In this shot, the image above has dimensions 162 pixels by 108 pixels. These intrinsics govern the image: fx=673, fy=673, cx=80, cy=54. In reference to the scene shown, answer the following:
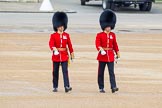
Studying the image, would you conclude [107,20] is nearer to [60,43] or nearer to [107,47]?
[107,47]

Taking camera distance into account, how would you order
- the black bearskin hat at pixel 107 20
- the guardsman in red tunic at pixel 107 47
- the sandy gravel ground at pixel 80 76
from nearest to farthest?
the sandy gravel ground at pixel 80 76 → the guardsman in red tunic at pixel 107 47 → the black bearskin hat at pixel 107 20

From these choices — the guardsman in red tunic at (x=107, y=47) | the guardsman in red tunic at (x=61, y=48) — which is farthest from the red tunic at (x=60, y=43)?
the guardsman in red tunic at (x=107, y=47)

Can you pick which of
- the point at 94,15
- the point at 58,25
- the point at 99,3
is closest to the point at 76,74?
A: the point at 58,25

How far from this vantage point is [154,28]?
82.6ft

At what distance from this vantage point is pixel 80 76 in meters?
13.2

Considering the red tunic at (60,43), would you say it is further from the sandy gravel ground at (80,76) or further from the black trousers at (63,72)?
the sandy gravel ground at (80,76)

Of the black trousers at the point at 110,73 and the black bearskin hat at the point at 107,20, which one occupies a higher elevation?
the black bearskin hat at the point at 107,20

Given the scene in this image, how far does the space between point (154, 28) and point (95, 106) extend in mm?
15328

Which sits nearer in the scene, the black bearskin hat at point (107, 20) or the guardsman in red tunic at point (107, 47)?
the guardsman in red tunic at point (107, 47)

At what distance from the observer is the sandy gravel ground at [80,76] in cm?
1055

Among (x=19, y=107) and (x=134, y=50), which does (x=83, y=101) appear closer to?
(x=19, y=107)

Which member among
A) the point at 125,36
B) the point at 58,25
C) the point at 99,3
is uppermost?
the point at 58,25

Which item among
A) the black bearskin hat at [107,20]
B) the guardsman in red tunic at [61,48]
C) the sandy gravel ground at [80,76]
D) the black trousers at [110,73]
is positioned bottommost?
the sandy gravel ground at [80,76]

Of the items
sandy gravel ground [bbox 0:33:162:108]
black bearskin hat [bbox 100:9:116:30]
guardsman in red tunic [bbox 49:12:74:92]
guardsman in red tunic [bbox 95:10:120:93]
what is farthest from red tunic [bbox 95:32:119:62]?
sandy gravel ground [bbox 0:33:162:108]
